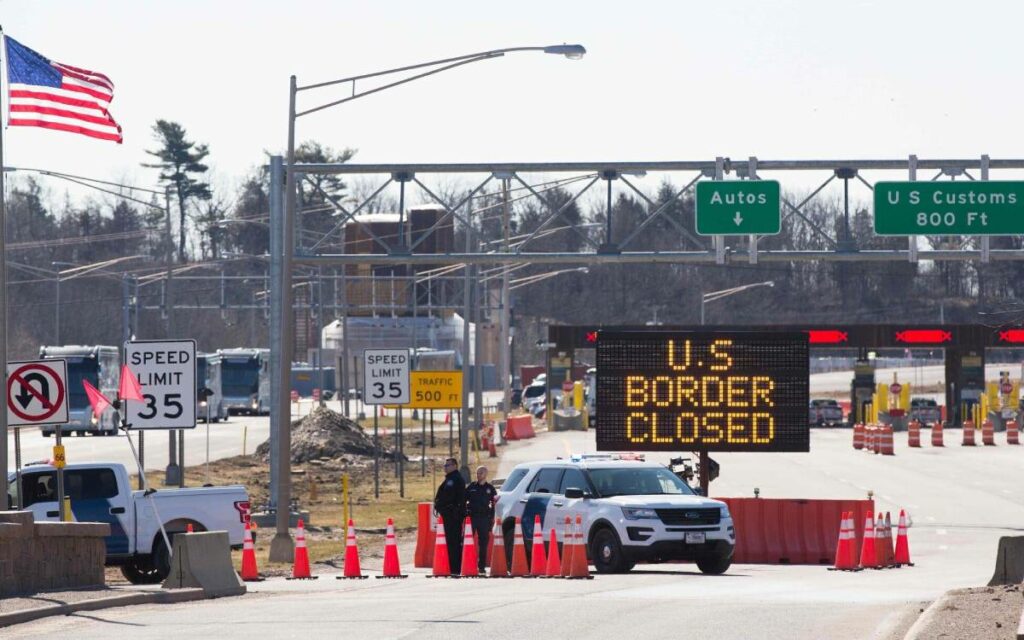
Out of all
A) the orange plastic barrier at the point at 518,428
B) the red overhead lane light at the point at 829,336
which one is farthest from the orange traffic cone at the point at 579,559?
the red overhead lane light at the point at 829,336

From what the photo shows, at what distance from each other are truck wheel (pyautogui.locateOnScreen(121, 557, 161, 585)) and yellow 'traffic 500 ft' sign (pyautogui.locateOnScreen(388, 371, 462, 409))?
16742mm

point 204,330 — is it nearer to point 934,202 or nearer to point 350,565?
point 934,202

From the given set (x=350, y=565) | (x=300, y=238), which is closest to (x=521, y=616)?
(x=350, y=565)

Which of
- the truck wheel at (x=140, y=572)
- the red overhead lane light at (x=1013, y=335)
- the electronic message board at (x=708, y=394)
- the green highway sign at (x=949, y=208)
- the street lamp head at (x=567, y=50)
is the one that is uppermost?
the street lamp head at (x=567, y=50)

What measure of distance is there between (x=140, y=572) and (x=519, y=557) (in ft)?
17.1

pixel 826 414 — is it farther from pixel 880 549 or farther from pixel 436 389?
pixel 880 549

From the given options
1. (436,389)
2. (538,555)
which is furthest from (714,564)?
(436,389)

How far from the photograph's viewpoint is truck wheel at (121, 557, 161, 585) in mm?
23641

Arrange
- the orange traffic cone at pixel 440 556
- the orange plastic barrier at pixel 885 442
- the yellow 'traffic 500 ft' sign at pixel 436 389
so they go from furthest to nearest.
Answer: the orange plastic barrier at pixel 885 442, the yellow 'traffic 500 ft' sign at pixel 436 389, the orange traffic cone at pixel 440 556

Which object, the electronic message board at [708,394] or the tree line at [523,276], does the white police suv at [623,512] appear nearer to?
the electronic message board at [708,394]

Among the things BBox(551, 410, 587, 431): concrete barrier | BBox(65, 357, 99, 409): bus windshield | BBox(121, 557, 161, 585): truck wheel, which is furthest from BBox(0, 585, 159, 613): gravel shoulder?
BBox(551, 410, 587, 431): concrete barrier

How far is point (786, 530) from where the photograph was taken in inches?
1061

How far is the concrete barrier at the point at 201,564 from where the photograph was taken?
63.5ft

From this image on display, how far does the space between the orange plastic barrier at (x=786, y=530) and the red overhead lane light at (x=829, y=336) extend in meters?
52.5
